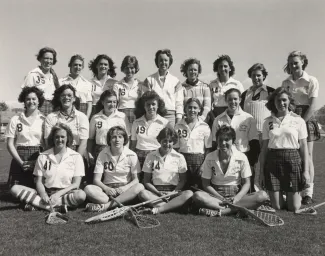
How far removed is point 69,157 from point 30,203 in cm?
105

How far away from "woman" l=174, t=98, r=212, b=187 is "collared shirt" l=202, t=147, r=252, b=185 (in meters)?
0.55

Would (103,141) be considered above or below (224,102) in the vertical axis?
below

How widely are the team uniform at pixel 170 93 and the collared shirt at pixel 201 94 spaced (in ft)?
0.64

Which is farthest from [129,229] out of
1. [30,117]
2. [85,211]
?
[30,117]

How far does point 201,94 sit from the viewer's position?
8094 mm

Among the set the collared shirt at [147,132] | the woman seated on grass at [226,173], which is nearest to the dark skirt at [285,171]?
the woman seated on grass at [226,173]

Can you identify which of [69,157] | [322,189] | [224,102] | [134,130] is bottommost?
[322,189]

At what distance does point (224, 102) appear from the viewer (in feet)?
26.5

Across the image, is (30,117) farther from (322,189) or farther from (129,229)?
(322,189)

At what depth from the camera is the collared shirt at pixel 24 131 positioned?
24.1 feet

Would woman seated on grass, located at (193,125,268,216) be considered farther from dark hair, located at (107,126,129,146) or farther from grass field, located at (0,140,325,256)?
dark hair, located at (107,126,129,146)

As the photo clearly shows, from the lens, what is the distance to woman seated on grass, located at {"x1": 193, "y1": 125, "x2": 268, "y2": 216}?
634 cm

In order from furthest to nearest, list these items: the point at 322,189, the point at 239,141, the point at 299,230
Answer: the point at 322,189
the point at 239,141
the point at 299,230

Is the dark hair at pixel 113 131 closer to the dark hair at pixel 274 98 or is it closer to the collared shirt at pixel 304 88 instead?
the dark hair at pixel 274 98
